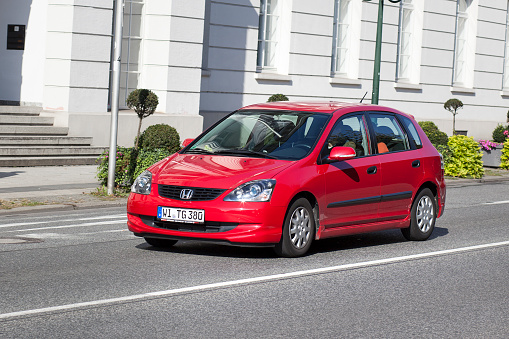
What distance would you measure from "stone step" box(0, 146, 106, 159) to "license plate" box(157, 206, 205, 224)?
10405 mm

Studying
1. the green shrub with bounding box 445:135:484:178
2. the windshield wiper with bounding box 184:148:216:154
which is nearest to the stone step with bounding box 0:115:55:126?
the green shrub with bounding box 445:135:484:178

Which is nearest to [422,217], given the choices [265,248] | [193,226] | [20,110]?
[265,248]

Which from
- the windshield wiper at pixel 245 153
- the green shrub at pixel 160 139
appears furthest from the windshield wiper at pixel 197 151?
the green shrub at pixel 160 139

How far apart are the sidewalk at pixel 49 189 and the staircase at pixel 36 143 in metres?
0.29

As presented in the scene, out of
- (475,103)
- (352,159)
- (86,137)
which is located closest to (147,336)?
(352,159)

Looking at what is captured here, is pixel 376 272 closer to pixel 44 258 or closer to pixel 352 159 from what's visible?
pixel 352 159

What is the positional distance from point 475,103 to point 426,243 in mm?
24107

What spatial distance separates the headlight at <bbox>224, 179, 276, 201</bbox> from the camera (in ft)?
30.2

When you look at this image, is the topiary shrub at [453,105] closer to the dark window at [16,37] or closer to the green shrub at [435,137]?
the green shrub at [435,137]

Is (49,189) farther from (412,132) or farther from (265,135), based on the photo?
(412,132)

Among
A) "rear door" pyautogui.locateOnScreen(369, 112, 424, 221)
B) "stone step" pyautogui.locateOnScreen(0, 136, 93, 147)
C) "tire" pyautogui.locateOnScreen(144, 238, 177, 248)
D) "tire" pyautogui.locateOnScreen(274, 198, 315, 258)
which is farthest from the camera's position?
"stone step" pyautogui.locateOnScreen(0, 136, 93, 147)

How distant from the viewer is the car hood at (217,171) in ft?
30.5

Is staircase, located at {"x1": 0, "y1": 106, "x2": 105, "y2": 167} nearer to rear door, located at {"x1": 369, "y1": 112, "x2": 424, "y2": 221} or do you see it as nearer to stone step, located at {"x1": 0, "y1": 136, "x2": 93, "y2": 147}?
stone step, located at {"x1": 0, "y1": 136, "x2": 93, "y2": 147}

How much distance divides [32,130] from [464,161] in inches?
395
